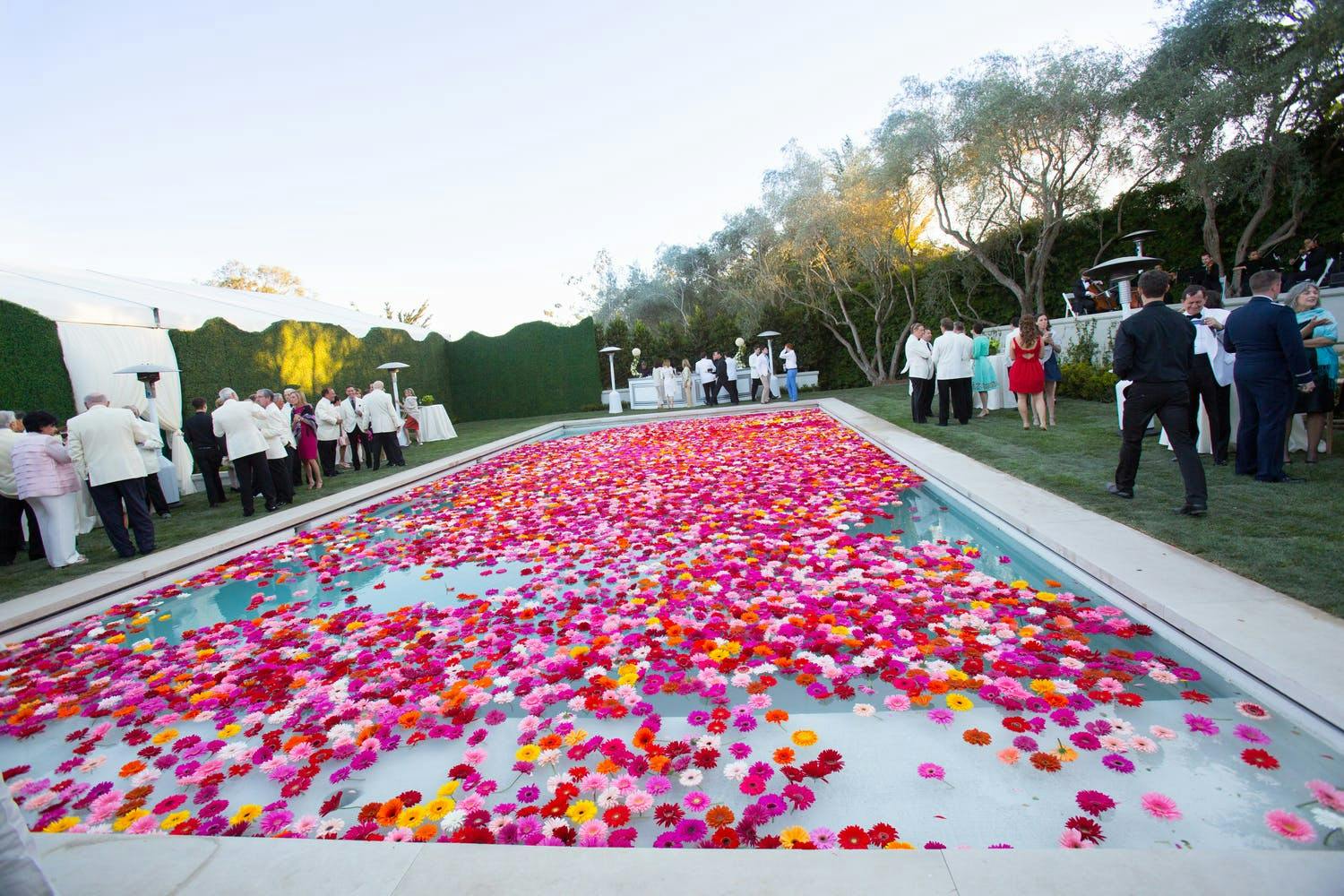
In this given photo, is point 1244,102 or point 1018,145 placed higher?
point 1018,145

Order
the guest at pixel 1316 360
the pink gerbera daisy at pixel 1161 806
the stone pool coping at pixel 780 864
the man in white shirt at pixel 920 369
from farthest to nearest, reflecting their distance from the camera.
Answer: the man in white shirt at pixel 920 369 < the guest at pixel 1316 360 < the pink gerbera daisy at pixel 1161 806 < the stone pool coping at pixel 780 864

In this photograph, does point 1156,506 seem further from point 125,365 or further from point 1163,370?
point 125,365

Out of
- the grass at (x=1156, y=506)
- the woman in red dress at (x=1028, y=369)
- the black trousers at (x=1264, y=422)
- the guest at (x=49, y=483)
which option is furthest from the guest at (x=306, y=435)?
the black trousers at (x=1264, y=422)

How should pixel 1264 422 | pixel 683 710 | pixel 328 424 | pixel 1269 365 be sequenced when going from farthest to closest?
pixel 328 424
pixel 1264 422
pixel 1269 365
pixel 683 710

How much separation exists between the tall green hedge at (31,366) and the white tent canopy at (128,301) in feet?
0.87

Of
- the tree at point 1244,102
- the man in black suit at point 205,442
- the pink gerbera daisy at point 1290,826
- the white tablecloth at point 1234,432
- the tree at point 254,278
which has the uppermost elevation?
the tree at point 254,278

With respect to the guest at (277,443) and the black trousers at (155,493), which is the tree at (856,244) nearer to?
the guest at (277,443)

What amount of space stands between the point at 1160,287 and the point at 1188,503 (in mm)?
1538

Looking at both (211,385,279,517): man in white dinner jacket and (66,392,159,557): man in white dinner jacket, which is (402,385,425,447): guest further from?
(66,392,159,557): man in white dinner jacket

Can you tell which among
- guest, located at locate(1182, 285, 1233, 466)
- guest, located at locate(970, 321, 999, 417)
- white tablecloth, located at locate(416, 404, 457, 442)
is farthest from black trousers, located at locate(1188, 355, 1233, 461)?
white tablecloth, located at locate(416, 404, 457, 442)

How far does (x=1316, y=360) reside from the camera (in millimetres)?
5715

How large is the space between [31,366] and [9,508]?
3.30 meters

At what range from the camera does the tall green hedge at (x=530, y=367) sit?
939 inches

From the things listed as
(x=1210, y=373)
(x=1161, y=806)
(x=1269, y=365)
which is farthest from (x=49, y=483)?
(x=1210, y=373)
